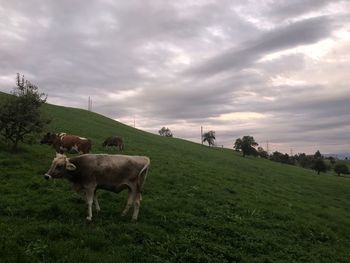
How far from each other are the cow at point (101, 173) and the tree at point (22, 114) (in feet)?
34.6

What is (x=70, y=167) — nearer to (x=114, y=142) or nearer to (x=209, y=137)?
(x=114, y=142)

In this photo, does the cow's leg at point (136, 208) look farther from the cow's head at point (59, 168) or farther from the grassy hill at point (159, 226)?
the cow's head at point (59, 168)

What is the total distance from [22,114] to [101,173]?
11.6m

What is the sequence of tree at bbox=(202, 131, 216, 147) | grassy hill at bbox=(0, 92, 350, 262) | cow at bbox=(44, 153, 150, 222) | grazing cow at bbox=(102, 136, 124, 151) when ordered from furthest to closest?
tree at bbox=(202, 131, 216, 147)
grazing cow at bbox=(102, 136, 124, 151)
cow at bbox=(44, 153, 150, 222)
grassy hill at bbox=(0, 92, 350, 262)

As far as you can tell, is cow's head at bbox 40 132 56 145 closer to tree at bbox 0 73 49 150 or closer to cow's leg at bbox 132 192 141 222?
tree at bbox 0 73 49 150

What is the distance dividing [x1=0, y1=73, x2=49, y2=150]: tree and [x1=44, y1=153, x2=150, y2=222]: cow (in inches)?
415

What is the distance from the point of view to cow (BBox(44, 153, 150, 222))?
14273 mm

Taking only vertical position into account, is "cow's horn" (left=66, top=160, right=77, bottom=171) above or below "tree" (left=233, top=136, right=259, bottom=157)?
below

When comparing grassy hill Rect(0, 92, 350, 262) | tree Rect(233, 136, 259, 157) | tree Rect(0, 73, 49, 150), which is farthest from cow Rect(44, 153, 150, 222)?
tree Rect(233, 136, 259, 157)

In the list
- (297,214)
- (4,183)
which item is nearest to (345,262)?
(297,214)

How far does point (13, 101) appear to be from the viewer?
23.9 m

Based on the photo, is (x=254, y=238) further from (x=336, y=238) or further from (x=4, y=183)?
(x=4, y=183)

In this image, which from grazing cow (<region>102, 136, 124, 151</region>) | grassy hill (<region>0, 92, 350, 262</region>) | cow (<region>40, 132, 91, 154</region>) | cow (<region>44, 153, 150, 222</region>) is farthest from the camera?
grazing cow (<region>102, 136, 124, 151</region>)

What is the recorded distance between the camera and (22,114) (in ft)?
77.8
